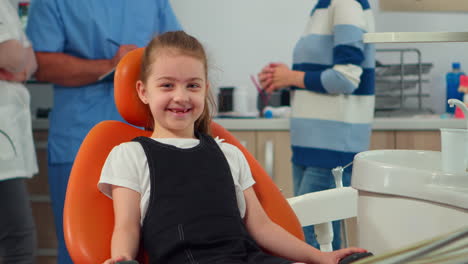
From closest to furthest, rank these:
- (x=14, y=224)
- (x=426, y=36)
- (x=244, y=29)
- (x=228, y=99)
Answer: (x=426, y=36) < (x=14, y=224) < (x=228, y=99) < (x=244, y=29)

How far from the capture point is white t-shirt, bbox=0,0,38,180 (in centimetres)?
169

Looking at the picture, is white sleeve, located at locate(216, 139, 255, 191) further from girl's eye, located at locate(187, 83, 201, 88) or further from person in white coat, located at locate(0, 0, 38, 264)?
person in white coat, located at locate(0, 0, 38, 264)

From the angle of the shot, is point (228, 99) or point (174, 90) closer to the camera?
point (174, 90)

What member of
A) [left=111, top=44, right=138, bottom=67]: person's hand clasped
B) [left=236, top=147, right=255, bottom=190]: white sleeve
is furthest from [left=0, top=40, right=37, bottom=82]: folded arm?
[left=236, top=147, right=255, bottom=190]: white sleeve

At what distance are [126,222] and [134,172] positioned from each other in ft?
0.36

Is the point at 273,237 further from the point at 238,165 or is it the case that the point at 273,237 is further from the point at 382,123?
the point at 382,123

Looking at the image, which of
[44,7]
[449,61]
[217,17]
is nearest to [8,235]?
[44,7]

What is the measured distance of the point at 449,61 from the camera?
9.50ft

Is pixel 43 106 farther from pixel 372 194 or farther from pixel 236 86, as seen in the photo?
pixel 372 194

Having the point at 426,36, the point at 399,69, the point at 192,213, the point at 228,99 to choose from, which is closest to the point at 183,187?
the point at 192,213

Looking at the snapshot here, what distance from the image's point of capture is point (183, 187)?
3.59 ft

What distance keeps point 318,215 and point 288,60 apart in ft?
6.15

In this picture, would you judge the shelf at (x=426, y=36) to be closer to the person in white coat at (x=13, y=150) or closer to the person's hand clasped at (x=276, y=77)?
the person's hand clasped at (x=276, y=77)

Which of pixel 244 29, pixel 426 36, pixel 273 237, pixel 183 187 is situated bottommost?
pixel 273 237
